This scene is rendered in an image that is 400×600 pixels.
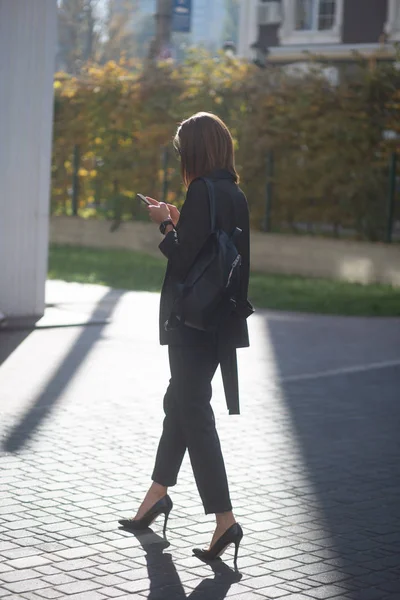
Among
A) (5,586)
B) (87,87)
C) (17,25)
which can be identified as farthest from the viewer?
(87,87)

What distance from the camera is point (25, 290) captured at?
12.9 meters

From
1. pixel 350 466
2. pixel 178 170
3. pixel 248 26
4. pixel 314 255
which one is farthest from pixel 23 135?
pixel 248 26

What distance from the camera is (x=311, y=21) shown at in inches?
1564

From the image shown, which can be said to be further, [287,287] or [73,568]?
[287,287]

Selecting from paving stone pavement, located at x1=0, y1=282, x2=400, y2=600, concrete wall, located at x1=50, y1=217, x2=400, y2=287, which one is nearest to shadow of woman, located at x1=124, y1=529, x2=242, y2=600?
paving stone pavement, located at x1=0, y1=282, x2=400, y2=600

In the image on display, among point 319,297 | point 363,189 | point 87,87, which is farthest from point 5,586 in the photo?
point 87,87

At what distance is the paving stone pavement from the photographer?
5039 millimetres

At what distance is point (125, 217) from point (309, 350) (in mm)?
11436

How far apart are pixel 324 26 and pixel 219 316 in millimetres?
35341

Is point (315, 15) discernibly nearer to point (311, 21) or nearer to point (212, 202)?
point (311, 21)

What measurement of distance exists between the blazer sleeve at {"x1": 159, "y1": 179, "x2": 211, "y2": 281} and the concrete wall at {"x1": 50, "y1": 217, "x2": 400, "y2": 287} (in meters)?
13.1

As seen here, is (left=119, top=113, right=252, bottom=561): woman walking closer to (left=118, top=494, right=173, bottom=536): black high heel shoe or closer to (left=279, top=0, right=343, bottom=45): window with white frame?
(left=118, top=494, right=173, bottom=536): black high heel shoe

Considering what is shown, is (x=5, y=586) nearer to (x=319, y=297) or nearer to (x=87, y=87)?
(x=319, y=297)

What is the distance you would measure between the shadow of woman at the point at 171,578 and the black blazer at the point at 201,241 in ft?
2.92
